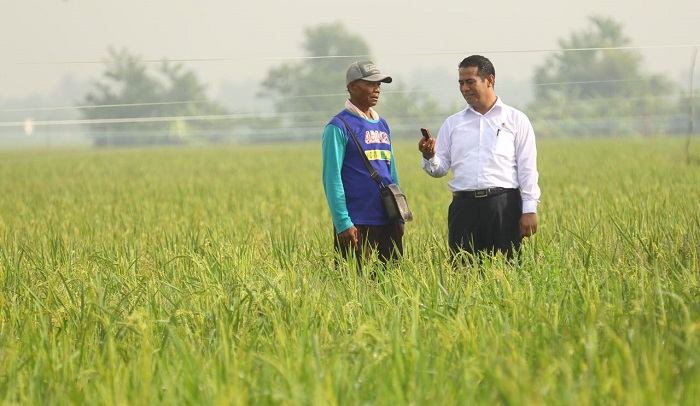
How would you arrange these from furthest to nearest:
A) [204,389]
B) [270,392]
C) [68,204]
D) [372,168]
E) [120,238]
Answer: [68,204] < [120,238] < [372,168] < [204,389] < [270,392]

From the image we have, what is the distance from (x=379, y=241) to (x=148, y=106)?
4828 centimetres

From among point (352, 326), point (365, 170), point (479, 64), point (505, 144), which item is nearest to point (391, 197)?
point (365, 170)

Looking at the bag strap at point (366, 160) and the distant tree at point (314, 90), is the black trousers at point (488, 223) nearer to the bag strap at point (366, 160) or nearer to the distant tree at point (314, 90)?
the bag strap at point (366, 160)

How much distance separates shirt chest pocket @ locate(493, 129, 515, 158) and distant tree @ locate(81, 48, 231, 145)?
45.7 meters

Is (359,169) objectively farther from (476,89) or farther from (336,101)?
(336,101)

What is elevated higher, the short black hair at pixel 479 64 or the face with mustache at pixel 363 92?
the short black hair at pixel 479 64

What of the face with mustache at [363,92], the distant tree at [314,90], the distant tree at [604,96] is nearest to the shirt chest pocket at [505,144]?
the face with mustache at [363,92]

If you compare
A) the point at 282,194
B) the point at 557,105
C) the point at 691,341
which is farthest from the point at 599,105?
the point at 691,341

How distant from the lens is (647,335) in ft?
10.5

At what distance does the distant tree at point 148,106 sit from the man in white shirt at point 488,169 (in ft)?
150

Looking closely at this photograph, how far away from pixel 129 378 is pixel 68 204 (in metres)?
7.58

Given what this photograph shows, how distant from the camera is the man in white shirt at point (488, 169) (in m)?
4.75

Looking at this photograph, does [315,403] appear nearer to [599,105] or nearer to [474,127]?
[474,127]

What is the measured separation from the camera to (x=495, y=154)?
4754 millimetres
